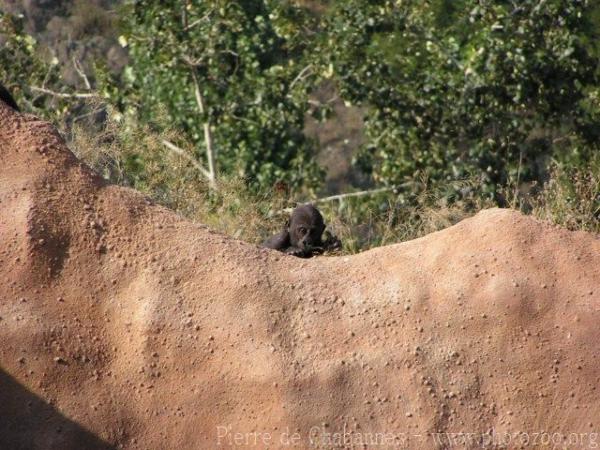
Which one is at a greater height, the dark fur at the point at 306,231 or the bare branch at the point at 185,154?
the dark fur at the point at 306,231

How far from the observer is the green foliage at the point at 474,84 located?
10055mm

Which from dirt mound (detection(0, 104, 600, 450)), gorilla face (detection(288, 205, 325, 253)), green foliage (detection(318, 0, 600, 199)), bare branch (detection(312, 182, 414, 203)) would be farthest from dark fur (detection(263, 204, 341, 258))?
bare branch (detection(312, 182, 414, 203))

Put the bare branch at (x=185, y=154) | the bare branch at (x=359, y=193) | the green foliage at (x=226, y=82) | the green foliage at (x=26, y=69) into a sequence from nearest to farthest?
the bare branch at (x=185, y=154)
the bare branch at (x=359, y=193)
the green foliage at (x=26, y=69)
the green foliage at (x=226, y=82)

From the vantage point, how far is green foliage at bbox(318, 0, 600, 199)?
33.0ft

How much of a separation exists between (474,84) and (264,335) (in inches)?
228

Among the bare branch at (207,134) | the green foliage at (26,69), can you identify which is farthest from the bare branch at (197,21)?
the green foliage at (26,69)

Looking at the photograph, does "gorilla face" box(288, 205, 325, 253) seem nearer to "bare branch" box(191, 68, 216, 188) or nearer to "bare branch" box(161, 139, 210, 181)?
"bare branch" box(161, 139, 210, 181)

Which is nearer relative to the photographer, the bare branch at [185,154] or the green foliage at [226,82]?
the bare branch at [185,154]

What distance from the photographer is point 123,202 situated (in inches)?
197

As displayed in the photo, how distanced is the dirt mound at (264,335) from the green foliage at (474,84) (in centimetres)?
498

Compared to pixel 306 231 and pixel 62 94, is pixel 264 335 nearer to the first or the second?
pixel 306 231

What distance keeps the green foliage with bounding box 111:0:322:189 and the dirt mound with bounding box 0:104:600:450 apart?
6318 mm

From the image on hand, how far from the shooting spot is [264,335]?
4.75 m

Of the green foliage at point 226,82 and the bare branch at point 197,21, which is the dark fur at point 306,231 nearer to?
the green foliage at point 226,82
